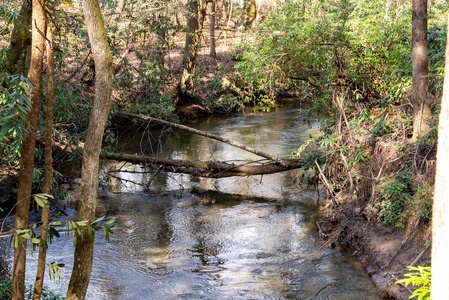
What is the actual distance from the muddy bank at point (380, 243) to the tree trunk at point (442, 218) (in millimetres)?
4842

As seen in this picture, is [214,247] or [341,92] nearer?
[214,247]

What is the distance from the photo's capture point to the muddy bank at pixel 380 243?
8895 mm

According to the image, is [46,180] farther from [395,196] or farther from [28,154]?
[395,196]

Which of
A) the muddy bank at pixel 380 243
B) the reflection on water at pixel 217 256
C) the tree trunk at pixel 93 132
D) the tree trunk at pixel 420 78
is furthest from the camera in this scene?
the tree trunk at pixel 420 78

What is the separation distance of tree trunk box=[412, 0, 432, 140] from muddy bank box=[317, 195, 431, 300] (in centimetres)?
196

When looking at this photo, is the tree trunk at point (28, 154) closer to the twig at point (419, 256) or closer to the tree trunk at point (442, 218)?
the tree trunk at point (442, 218)

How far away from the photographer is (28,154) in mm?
5984

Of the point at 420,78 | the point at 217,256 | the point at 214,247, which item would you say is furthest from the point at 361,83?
the point at 217,256

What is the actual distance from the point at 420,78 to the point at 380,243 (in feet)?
10.8

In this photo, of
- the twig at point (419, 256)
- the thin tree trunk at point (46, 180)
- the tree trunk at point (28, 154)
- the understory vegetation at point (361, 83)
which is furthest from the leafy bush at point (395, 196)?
the tree trunk at point (28, 154)

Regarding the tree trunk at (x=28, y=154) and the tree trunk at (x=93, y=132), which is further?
the tree trunk at (x=93, y=132)

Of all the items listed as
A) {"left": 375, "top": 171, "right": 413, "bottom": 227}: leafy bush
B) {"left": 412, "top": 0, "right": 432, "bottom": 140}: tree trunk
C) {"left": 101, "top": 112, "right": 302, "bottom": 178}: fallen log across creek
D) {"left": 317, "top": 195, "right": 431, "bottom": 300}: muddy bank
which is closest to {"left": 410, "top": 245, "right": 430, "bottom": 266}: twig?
{"left": 317, "top": 195, "right": 431, "bottom": 300}: muddy bank

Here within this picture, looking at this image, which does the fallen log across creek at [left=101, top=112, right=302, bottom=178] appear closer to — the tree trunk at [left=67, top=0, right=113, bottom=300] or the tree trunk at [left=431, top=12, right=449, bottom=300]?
the tree trunk at [left=67, top=0, right=113, bottom=300]

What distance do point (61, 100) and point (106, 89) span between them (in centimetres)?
278
